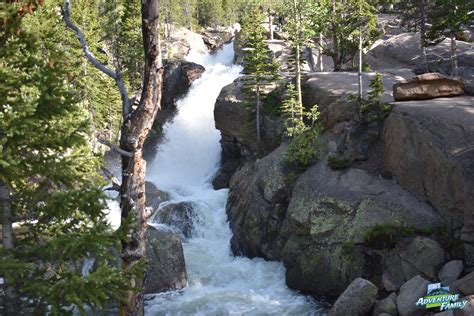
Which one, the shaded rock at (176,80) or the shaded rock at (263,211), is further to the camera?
the shaded rock at (176,80)

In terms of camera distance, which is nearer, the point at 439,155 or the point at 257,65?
the point at 439,155

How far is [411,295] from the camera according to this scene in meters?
14.0

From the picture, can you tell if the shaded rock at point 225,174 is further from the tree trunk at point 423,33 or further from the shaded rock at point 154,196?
the tree trunk at point 423,33

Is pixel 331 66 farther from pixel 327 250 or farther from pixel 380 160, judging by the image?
pixel 327 250

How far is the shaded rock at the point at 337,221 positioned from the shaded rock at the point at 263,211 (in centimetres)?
118

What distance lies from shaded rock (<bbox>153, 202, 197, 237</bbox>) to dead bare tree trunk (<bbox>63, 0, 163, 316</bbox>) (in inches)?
647

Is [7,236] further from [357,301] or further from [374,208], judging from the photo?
[374,208]

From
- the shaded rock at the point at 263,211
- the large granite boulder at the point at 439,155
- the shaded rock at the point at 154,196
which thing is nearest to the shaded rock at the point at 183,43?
the shaded rock at the point at 154,196

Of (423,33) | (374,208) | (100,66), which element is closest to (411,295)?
(374,208)

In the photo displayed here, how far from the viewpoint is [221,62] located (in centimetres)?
6016

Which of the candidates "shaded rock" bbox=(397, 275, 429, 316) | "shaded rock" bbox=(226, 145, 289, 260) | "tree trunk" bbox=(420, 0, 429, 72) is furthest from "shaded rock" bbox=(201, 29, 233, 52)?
"shaded rock" bbox=(397, 275, 429, 316)

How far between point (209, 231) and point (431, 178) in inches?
487

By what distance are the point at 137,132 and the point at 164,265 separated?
39.2 feet

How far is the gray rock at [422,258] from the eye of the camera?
15.7m
